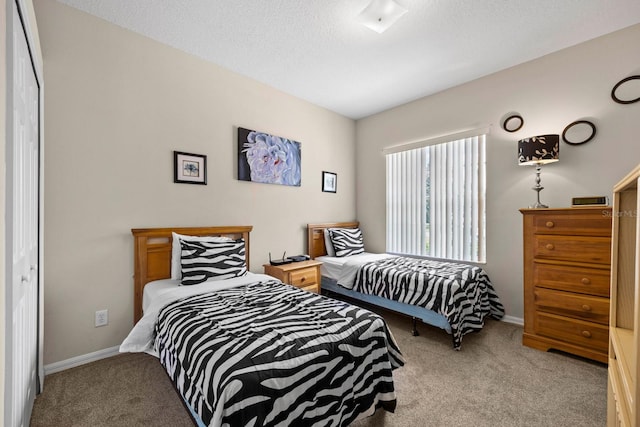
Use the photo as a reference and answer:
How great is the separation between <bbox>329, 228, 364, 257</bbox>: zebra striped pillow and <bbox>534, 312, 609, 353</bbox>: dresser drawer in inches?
80.5

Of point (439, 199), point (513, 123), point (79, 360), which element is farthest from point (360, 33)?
point (79, 360)

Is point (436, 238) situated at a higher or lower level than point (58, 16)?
→ lower

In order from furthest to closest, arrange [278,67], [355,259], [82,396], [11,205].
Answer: [355,259] → [278,67] → [82,396] → [11,205]

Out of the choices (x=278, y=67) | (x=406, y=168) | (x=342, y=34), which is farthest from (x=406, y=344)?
(x=278, y=67)

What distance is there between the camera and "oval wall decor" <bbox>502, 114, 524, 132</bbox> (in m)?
2.82

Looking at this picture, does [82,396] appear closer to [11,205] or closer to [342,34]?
[11,205]

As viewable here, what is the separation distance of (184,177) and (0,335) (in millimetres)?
1895

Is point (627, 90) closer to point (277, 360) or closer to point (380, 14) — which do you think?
point (380, 14)

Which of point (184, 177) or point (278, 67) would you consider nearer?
point (184, 177)

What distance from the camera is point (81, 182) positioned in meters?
2.07

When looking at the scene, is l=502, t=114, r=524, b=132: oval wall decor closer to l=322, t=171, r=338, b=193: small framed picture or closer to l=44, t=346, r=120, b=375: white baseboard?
l=322, t=171, r=338, b=193: small framed picture

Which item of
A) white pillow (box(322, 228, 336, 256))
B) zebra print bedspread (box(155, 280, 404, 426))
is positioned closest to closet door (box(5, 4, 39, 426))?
zebra print bedspread (box(155, 280, 404, 426))

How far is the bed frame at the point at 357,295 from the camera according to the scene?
8.06 ft

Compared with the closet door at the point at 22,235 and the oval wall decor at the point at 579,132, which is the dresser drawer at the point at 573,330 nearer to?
the oval wall decor at the point at 579,132
